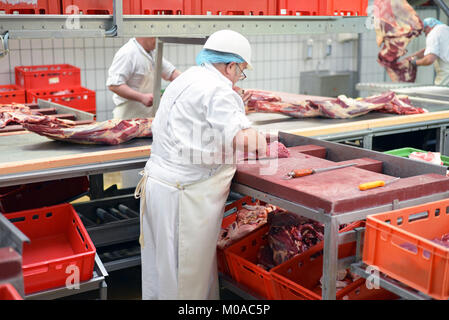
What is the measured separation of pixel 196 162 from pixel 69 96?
11.8 feet

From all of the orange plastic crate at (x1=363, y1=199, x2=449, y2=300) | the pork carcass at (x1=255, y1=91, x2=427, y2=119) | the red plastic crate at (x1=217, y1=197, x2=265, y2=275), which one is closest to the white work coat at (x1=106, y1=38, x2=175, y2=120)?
the pork carcass at (x1=255, y1=91, x2=427, y2=119)

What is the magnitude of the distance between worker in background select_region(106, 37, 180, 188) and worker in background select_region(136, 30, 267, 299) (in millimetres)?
1957

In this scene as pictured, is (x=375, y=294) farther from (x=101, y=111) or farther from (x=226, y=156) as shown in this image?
(x=101, y=111)

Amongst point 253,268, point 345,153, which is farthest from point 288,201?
point 345,153

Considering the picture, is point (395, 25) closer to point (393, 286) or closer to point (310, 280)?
point (310, 280)

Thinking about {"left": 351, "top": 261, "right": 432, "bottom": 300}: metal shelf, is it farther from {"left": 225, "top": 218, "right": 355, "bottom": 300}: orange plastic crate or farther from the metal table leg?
{"left": 225, "top": 218, "right": 355, "bottom": 300}: orange plastic crate

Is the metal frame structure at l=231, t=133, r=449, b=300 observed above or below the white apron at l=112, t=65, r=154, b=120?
below

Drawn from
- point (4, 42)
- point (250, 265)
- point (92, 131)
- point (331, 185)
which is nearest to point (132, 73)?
point (92, 131)

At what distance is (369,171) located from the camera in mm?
2635

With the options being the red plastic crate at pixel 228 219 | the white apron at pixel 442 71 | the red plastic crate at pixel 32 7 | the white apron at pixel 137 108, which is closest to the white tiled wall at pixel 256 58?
the white apron at pixel 137 108

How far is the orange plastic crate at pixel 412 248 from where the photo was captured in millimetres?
1935

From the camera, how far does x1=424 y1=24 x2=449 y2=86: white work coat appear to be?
6.09m

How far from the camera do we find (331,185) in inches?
94.1

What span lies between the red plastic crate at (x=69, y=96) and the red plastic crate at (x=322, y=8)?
2.95 metres
